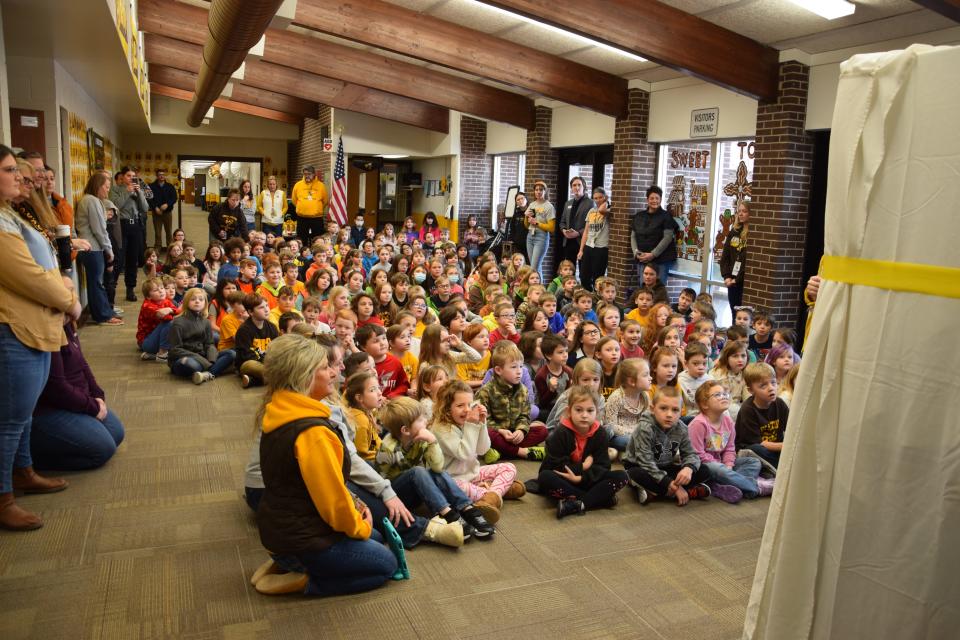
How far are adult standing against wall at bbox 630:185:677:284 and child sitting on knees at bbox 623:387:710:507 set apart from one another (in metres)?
5.98

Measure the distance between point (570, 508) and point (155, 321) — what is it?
16.3 feet

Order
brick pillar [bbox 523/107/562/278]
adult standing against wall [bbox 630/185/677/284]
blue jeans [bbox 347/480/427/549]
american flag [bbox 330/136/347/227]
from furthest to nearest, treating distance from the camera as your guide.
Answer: american flag [bbox 330/136/347/227] → brick pillar [bbox 523/107/562/278] → adult standing against wall [bbox 630/185/677/284] → blue jeans [bbox 347/480/427/549]

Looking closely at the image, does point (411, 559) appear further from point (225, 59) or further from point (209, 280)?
point (209, 280)

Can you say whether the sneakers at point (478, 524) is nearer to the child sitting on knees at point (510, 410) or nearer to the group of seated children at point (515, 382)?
the group of seated children at point (515, 382)

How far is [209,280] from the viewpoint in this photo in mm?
9562

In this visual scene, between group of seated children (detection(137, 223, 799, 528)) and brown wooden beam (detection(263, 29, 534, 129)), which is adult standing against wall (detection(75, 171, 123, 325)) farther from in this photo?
brown wooden beam (detection(263, 29, 534, 129))

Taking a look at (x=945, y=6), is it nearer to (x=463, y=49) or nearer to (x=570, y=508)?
(x=570, y=508)

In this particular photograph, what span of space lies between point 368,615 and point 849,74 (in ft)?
8.23

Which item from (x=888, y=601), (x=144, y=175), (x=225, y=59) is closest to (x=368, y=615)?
(x=888, y=601)

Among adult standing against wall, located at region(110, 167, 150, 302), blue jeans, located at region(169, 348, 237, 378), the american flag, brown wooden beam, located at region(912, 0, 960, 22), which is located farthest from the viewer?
the american flag

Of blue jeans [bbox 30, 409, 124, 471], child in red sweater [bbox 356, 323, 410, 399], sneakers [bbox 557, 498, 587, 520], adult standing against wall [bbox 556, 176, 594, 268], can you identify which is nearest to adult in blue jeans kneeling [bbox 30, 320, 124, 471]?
blue jeans [bbox 30, 409, 124, 471]

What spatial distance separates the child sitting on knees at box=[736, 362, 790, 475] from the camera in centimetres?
483

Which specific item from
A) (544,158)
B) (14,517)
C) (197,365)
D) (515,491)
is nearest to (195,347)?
(197,365)

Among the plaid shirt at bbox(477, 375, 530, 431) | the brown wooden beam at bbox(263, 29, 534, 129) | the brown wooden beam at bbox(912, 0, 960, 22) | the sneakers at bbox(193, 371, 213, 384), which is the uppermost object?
the brown wooden beam at bbox(263, 29, 534, 129)
